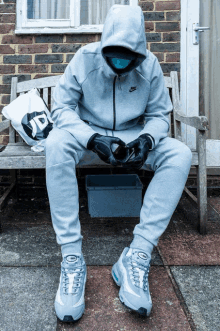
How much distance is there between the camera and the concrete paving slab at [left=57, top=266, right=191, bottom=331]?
130 cm

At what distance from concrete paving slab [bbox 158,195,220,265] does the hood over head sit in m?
1.10

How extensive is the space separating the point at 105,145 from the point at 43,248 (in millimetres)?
787

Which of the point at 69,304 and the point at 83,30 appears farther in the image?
the point at 83,30

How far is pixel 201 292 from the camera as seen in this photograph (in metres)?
1.54

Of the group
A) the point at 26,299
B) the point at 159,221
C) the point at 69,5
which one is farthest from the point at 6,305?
the point at 69,5

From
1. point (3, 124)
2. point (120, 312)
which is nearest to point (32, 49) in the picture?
point (3, 124)

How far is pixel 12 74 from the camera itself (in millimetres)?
3016

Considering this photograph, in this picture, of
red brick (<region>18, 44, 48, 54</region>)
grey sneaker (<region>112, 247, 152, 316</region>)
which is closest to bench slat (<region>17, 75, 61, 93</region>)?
red brick (<region>18, 44, 48, 54</region>)

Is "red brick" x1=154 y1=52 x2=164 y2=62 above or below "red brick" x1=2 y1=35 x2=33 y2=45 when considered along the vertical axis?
below

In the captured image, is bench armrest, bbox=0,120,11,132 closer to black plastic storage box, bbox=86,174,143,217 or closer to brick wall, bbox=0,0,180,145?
brick wall, bbox=0,0,180,145

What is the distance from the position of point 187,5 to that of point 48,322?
110 inches

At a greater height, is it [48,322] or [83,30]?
[83,30]

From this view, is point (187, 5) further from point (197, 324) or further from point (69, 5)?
point (197, 324)

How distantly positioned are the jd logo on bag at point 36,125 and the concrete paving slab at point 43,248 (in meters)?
0.66
